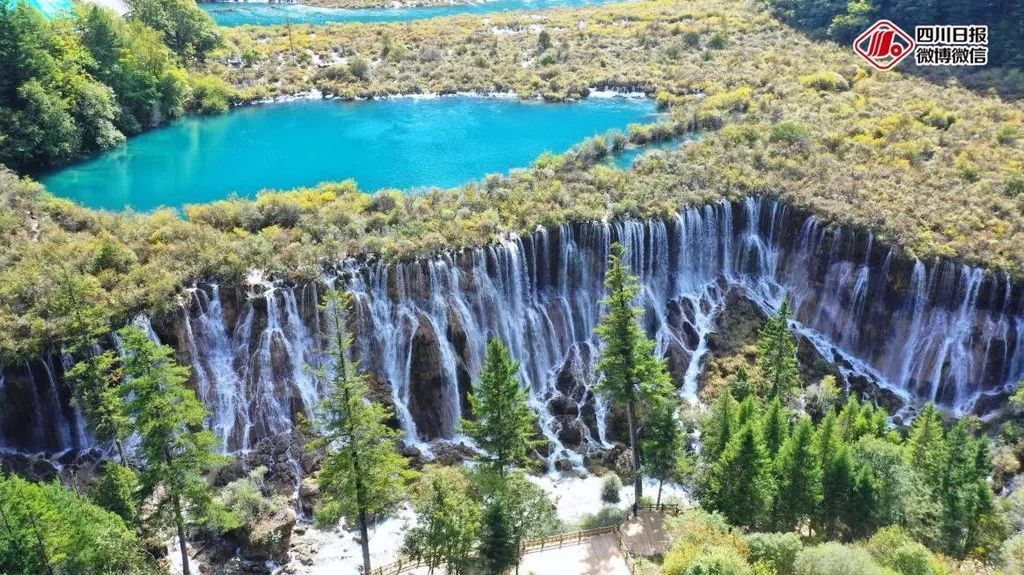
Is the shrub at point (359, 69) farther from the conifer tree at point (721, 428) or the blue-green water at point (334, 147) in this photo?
the conifer tree at point (721, 428)

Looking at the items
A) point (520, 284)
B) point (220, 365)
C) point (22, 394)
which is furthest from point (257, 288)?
point (520, 284)

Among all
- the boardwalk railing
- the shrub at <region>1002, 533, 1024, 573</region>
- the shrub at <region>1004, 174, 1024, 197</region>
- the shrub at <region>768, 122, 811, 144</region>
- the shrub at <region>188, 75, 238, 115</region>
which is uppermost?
the shrub at <region>188, 75, 238, 115</region>

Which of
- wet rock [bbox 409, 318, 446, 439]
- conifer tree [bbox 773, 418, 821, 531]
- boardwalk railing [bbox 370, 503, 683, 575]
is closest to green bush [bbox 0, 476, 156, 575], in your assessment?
boardwalk railing [bbox 370, 503, 683, 575]

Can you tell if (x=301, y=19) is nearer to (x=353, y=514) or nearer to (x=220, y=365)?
(x=220, y=365)

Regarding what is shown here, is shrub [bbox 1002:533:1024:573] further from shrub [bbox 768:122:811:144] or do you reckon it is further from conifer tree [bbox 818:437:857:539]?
shrub [bbox 768:122:811:144]

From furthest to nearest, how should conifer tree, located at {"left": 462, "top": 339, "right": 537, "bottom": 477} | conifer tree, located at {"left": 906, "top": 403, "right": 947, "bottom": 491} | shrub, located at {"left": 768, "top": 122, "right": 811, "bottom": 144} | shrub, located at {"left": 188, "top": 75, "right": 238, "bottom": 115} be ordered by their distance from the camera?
shrub, located at {"left": 188, "top": 75, "right": 238, "bottom": 115} → shrub, located at {"left": 768, "top": 122, "right": 811, "bottom": 144} → conifer tree, located at {"left": 906, "top": 403, "right": 947, "bottom": 491} → conifer tree, located at {"left": 462, "top": 339, "right": 537, "bottom": 477}

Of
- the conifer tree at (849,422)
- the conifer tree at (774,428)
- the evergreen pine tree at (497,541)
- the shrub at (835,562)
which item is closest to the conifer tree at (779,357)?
the conifer tree at (849,422)
